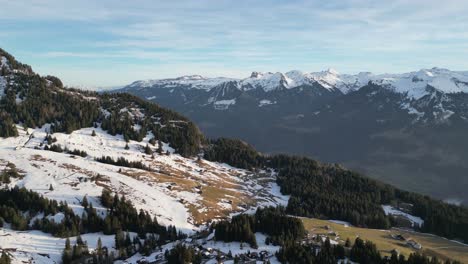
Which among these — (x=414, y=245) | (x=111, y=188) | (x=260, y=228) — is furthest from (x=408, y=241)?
(x=111, y=188)

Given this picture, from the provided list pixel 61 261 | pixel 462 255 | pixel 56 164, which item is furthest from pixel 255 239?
pixel 56 164

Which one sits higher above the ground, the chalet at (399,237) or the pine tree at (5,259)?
the pine tree at (5,259)

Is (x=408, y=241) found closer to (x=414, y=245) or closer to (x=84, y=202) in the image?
(x=414, y=245)

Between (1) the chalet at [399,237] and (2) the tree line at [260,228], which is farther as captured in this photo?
(1) the chalet at [399,237]

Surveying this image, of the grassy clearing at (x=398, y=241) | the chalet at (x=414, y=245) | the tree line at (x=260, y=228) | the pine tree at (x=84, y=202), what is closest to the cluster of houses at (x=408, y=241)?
the chalet at (x=414, y=245)

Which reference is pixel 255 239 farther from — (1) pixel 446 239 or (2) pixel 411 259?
(1) pixel 446 239

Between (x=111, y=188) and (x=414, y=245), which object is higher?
(x=111, y=188)

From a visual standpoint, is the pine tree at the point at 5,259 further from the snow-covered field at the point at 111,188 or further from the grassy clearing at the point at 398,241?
the grassy clearing at the point at 398,241

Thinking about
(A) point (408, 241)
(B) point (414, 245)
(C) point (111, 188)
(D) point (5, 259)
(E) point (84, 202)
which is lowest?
(A) point (408, 241)
